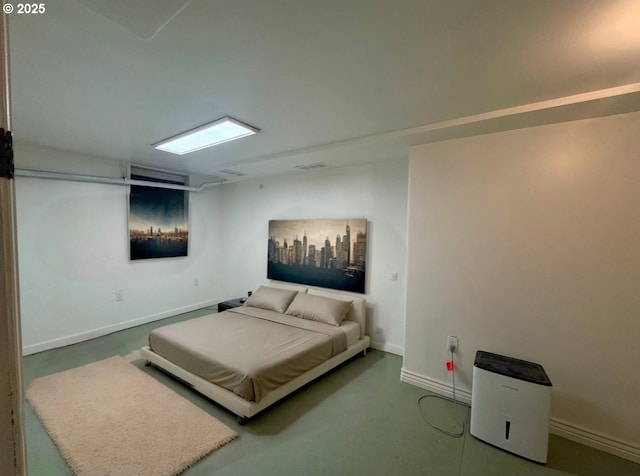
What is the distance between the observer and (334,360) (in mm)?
3121

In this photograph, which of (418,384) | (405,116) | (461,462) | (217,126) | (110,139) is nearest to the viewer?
(461,462)

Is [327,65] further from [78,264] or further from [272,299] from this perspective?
[78,264]

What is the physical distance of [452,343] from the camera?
2707mm

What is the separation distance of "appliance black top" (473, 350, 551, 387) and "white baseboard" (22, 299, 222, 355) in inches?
170

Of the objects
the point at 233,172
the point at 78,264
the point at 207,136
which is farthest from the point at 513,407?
the point at 78,264

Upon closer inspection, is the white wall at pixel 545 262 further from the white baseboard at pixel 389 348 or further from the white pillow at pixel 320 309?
the white pillow at pixel 320 309

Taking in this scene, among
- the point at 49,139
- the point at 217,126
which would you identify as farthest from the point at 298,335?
the point at 49,139

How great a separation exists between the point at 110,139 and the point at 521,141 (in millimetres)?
4139

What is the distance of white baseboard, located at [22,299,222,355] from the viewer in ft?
11.2

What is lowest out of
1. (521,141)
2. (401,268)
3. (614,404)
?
(614,404)

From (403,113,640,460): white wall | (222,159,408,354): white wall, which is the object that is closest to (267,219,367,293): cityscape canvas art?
(222,159,408,354): white wall

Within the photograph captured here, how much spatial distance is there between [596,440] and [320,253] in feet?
10.6

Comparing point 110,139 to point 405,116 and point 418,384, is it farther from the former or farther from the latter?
point 418,384

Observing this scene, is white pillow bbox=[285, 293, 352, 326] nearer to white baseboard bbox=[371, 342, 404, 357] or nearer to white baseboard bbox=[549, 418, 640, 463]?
white baseboard bbox=[371, 342, 404, 357]
